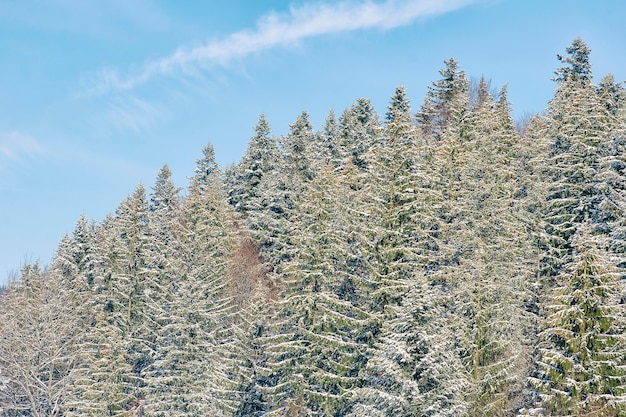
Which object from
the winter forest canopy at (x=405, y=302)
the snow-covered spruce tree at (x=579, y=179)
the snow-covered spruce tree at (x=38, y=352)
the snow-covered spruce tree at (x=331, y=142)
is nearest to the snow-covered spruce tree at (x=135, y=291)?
the winter forest canopy at (x=405, y=302)

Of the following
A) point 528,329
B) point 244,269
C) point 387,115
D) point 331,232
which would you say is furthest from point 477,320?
point 387,115

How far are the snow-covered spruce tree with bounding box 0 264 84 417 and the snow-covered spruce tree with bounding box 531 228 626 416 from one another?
36592mm

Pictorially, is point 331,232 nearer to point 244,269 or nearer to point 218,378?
point 218,378

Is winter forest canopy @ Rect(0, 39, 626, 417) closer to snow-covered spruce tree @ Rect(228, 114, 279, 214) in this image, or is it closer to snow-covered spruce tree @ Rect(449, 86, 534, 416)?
snow-covered spruce tree @ Rect(449, 86, 534, 416)

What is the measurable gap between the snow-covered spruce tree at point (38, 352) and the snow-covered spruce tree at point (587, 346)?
3659 centimetres

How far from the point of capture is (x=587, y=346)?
60.6ft

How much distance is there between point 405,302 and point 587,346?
257 inches

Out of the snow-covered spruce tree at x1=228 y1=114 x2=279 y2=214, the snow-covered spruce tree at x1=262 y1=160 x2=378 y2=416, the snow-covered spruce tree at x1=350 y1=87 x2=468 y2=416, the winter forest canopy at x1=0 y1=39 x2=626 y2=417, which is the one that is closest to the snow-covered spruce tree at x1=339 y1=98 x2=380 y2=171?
the snow-covered spruce tree at x1=228 y1=114 x2=279 y2=214

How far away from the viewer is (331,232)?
29.4m

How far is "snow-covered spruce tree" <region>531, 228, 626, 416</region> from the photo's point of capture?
17828mm

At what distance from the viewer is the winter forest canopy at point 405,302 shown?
65.8 ft

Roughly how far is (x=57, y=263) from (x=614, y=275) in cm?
5805

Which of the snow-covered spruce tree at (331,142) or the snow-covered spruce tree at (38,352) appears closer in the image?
the snow-covered spruce tree at (38,352)

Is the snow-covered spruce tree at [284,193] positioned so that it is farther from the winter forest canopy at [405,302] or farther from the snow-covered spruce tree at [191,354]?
the snow-covered spruce tree at [191,354]
